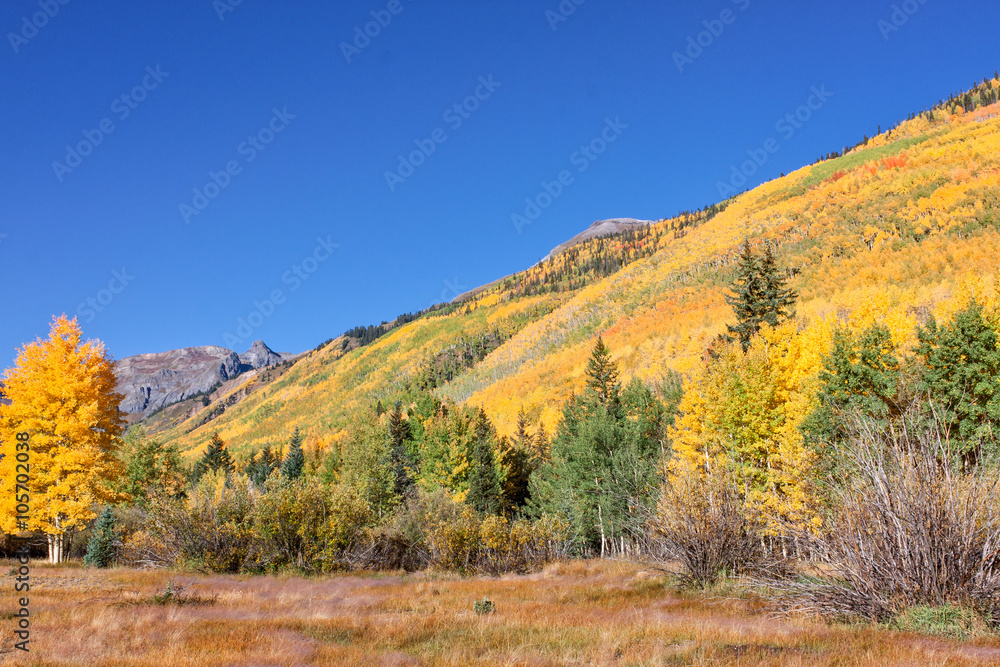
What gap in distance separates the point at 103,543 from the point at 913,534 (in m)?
26.2

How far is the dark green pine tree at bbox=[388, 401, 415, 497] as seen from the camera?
47.0 meters

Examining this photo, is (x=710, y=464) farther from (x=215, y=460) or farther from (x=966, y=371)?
(x=215, y=460)

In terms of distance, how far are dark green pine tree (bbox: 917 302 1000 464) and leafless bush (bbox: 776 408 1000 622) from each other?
1343 cm

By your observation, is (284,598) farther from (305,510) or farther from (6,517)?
(6,517)

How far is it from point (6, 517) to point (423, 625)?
70.0ft

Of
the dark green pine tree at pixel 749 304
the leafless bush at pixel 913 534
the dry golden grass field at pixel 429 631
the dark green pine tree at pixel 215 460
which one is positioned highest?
the dark green pine tree at pixel 749 304

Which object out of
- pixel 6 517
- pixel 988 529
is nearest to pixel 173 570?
pixel 6 517

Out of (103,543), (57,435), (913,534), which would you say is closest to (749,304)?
(913,534)

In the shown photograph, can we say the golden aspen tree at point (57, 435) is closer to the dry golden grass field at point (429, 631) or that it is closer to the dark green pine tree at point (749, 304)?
the dry golden grass field at point (429, 631)

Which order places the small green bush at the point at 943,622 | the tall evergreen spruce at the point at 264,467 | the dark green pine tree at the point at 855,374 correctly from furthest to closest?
the tall evergreen spruce at the point at 264,467, the dark green pine tree at the point at 855,374, the small green bush at the point at 943,622

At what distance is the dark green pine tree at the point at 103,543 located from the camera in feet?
66.6

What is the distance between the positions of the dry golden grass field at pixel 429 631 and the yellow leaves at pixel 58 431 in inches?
290

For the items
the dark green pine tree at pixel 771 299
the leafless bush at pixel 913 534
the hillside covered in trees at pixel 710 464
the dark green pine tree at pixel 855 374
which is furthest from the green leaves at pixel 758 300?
the leafless bush at pixel 913 534

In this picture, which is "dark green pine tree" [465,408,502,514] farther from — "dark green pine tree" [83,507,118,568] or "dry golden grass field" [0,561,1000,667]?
"dry golden grass field" [0,561,1000,667]
